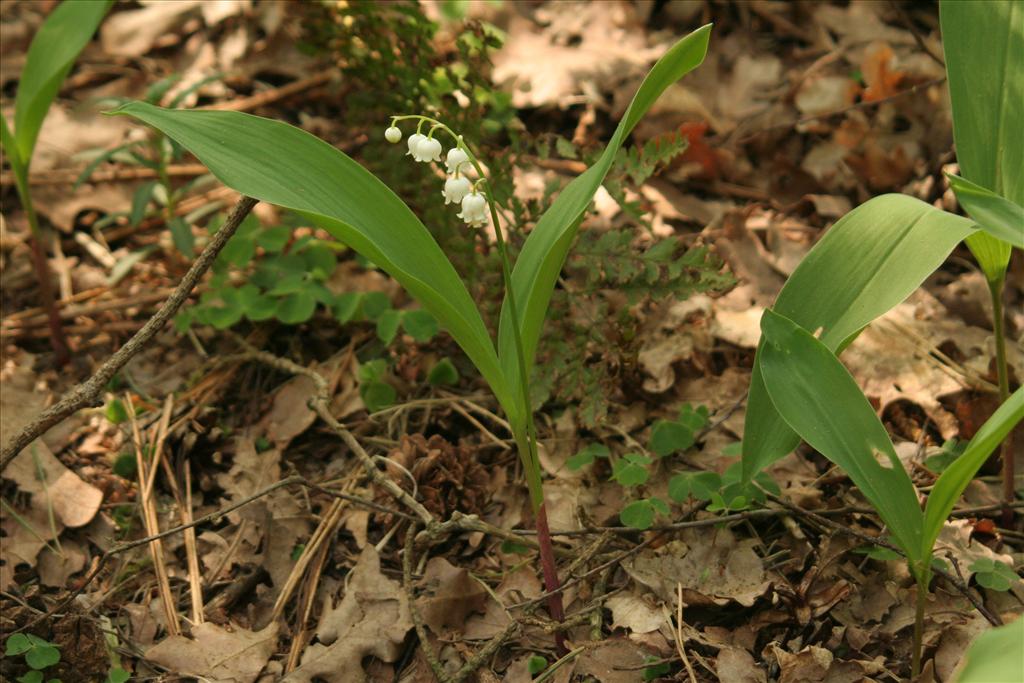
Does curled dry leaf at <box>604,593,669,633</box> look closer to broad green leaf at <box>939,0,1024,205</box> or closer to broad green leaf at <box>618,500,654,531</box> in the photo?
broad green leaf at <box>618,500,654,531</box>

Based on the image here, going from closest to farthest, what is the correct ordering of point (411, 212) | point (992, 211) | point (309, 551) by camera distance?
point (992, 211) → point (411, 212) → point (309, 551)

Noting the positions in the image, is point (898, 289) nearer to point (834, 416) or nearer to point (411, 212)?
point (834, 416)

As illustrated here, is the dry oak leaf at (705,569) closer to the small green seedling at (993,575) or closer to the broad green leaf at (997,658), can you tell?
the small green seedling at (993,575)

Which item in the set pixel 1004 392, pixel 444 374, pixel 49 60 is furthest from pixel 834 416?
pixel 49 60

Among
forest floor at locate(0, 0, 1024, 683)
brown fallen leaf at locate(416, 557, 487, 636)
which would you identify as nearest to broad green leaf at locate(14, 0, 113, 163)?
forest floor at locate(0, 0, 1024, 683)

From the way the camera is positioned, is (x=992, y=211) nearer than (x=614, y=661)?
Yes

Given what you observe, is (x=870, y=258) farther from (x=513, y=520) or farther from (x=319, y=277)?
(x=319, y=277)
